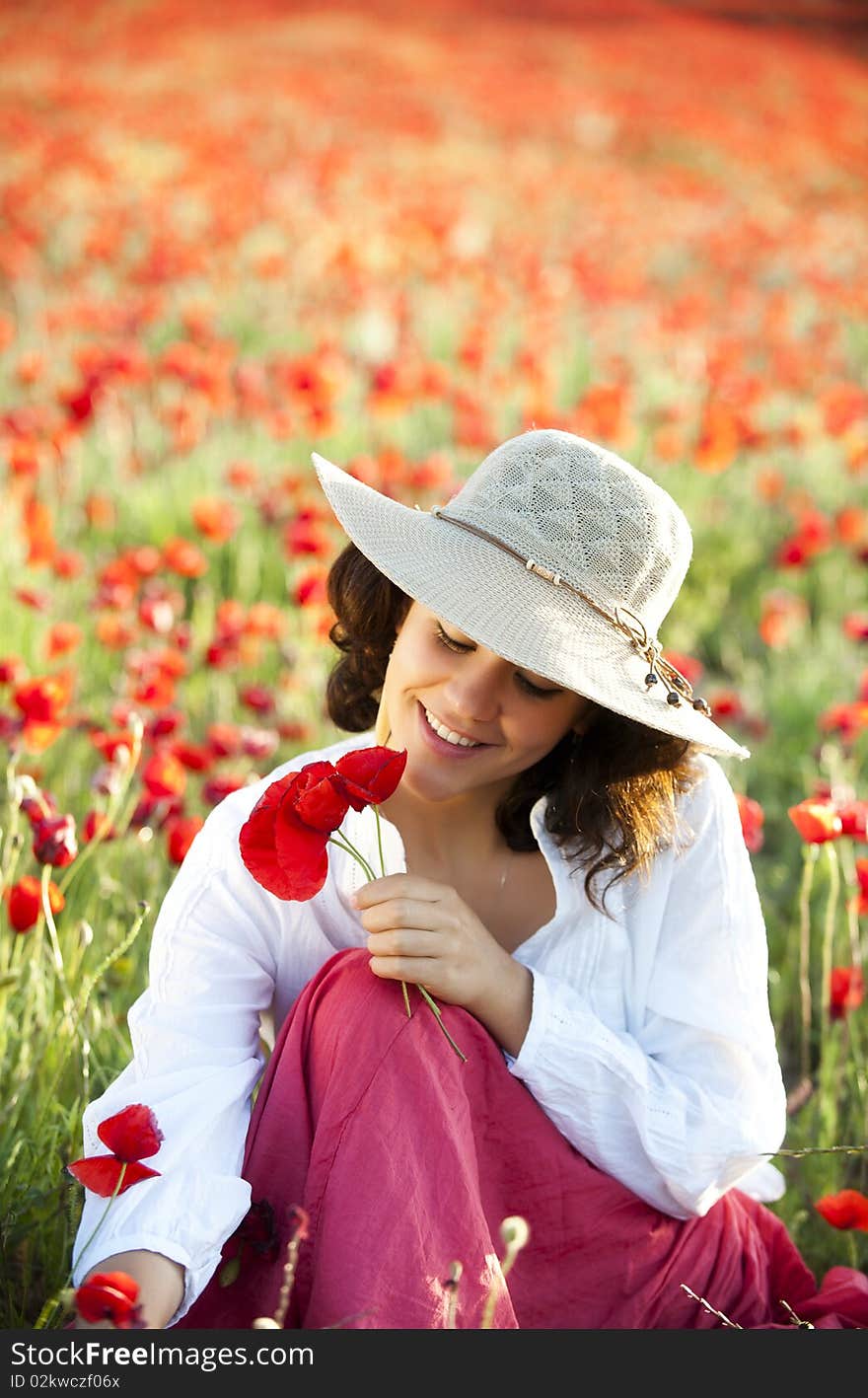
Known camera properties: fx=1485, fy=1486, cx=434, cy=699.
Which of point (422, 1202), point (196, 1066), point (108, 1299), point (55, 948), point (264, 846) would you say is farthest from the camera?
point (55, 948)

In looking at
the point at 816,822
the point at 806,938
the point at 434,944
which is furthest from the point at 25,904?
the point at 806,938

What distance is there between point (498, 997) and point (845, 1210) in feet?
1.86

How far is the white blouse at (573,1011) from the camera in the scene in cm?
157

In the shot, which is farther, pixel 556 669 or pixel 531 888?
pixel 531 888

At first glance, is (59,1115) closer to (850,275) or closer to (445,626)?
(445,626)

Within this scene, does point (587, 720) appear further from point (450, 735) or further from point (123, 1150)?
point (123, 1150)

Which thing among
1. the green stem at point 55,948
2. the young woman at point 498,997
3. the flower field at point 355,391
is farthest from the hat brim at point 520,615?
the green stem at point 55,948

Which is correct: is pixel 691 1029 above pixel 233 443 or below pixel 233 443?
above

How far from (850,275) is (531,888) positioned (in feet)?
22.7

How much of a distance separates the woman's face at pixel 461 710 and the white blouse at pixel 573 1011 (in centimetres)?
12

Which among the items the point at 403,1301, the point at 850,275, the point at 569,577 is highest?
the point at 569,577

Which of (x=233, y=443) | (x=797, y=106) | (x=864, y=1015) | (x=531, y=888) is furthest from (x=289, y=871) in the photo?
(x=797, y=106)

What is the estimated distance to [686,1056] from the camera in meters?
1.76

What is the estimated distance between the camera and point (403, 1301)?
1.47 m
